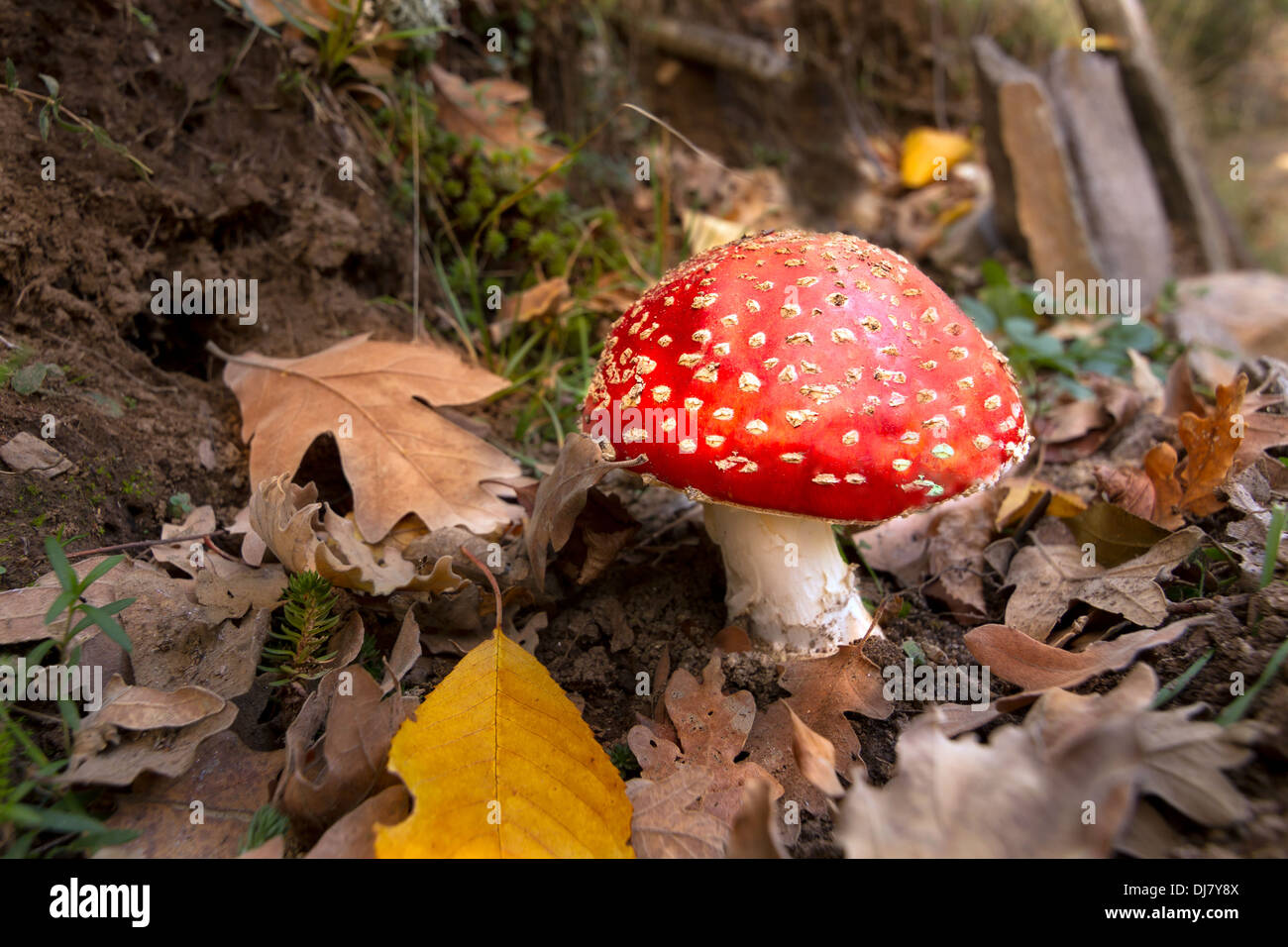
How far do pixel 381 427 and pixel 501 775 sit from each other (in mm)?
1343

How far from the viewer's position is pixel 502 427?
10.2 feet

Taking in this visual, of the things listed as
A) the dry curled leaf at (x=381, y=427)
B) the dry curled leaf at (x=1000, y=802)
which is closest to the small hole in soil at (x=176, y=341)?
the dry curled leaf at (x=381, y=427)

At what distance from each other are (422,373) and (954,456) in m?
1.63

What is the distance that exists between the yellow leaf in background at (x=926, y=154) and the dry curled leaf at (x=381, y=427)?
4.80 m

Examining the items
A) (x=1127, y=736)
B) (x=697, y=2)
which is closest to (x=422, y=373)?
(x=1127, y=736)

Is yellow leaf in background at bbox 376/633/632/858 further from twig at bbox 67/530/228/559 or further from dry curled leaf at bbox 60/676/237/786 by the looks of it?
twig at bbox 67/530/228/559

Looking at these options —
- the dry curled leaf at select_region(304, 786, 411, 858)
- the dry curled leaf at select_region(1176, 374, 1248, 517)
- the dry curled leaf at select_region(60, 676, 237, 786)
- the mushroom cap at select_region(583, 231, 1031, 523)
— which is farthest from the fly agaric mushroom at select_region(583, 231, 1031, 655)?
the dry curled leaf at select_region(60, 676, 237, 786)

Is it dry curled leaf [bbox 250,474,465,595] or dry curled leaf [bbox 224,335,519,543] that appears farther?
dry curled leaf [bbox 224,335,519,543]

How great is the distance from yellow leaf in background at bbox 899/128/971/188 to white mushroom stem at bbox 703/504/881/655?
4.78 metres

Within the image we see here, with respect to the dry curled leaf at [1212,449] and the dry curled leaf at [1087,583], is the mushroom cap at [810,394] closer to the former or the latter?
the dry curled leaf at [1087,583]

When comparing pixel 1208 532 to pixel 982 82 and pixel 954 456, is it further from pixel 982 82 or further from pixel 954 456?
pixel 982 82

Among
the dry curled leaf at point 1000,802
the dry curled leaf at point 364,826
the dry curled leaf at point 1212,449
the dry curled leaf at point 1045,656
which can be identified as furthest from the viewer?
the dry curled leaf at point 1212,449

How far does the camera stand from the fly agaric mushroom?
73.2 inches

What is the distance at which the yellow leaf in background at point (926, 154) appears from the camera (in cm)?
624
